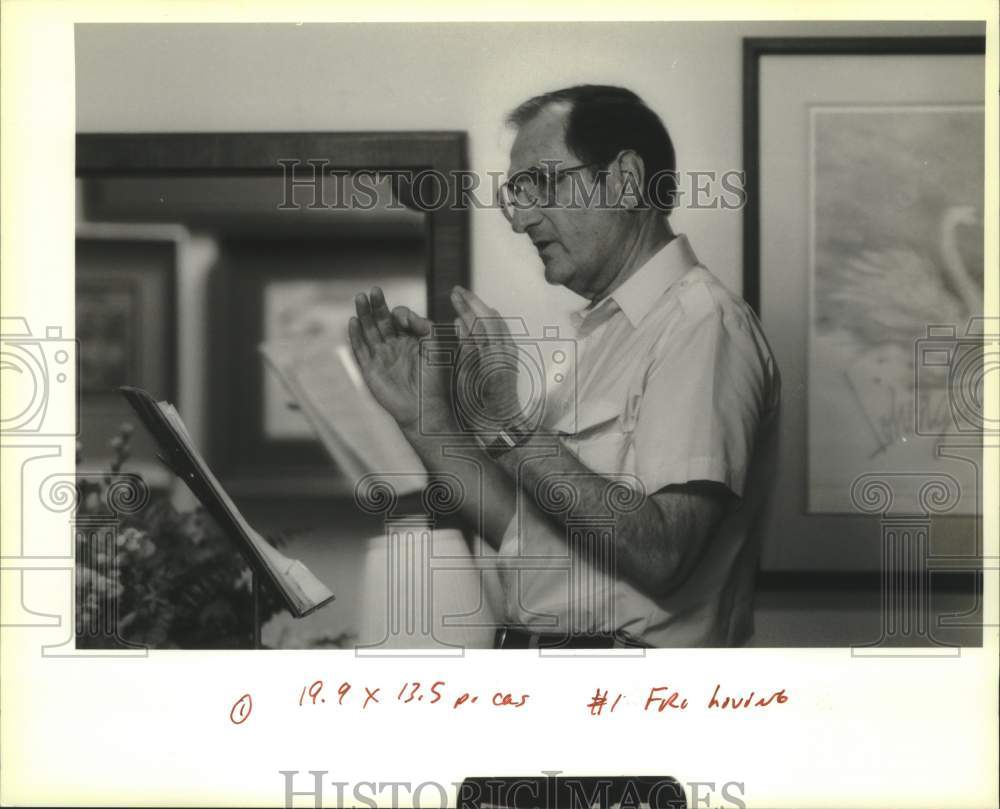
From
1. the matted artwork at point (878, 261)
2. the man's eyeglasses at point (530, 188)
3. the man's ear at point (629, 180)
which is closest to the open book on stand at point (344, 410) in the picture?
the man's eyeglasses at point (530, 188)

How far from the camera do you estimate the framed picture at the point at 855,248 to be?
4.40ft

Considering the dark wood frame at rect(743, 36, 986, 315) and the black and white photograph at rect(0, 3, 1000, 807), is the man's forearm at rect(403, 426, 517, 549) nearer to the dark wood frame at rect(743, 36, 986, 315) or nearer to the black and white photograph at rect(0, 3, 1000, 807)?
the black and white photograph at rect(0, 3, 1000, 807)

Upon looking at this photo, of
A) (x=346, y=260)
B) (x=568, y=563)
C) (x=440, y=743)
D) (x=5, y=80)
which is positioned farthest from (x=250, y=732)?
(x=5, y=80)

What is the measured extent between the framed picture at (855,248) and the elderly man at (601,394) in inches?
1.9

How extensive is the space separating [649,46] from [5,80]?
702mm

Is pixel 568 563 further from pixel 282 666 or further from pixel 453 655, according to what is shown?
pixel 282 666

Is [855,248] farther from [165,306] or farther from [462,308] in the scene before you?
[165,306]

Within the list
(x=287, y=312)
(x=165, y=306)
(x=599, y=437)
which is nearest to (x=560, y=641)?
(x=599, y=437)

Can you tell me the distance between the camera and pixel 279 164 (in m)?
1.35

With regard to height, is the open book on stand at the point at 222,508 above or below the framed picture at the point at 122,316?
below

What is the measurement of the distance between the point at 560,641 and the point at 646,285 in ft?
1.30

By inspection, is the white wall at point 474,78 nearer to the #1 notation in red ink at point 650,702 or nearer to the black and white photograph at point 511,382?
the black and white photograph at point 511,382

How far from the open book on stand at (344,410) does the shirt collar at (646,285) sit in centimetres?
24

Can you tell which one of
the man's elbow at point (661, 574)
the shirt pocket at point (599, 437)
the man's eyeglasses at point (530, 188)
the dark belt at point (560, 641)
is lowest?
the dark belt at point (560, 641)
